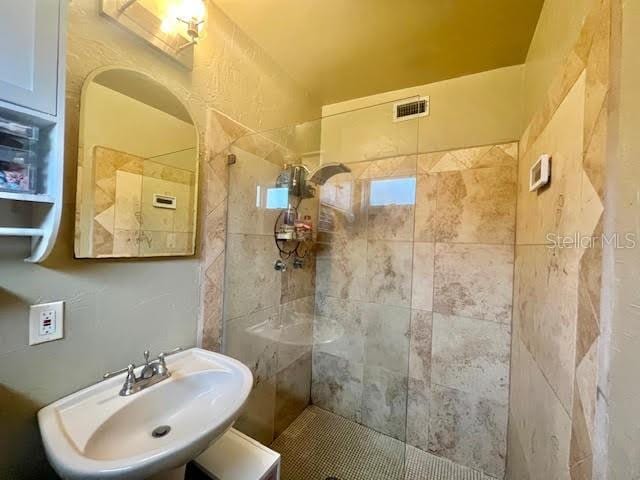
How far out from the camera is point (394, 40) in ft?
4.88

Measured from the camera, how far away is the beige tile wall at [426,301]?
1.60m

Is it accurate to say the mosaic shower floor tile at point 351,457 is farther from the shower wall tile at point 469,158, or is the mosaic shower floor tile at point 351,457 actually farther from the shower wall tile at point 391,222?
the shower wall tile at point 469,158

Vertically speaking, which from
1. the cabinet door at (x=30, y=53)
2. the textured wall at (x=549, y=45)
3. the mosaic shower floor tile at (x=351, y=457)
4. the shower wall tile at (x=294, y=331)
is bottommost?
the mosaic shower floor tile at (x=351, y=457)

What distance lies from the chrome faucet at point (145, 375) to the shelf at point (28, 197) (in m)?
0.62

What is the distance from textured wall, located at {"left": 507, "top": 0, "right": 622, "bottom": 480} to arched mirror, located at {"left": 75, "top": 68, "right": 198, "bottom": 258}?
1.41 m

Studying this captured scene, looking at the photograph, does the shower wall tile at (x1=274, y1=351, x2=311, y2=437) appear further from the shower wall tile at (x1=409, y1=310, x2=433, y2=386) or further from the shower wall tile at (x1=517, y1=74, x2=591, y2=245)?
the shower wall tile at (x1=517, y1=74, x2=591, y2=245)

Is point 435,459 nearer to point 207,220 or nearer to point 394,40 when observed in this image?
point 207,220

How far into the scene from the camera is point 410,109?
72.6 inches

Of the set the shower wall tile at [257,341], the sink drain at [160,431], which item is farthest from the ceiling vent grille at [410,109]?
the sink drain at [160,431]

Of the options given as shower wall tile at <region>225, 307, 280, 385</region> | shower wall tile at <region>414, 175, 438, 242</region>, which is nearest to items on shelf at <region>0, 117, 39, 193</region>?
shower wall tile at <region>225, 307, 280, 385</region>

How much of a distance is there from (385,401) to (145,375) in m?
1.55

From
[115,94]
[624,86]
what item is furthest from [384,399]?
[115,94]

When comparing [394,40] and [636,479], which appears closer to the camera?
[636,479]

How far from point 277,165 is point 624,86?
1.54m
